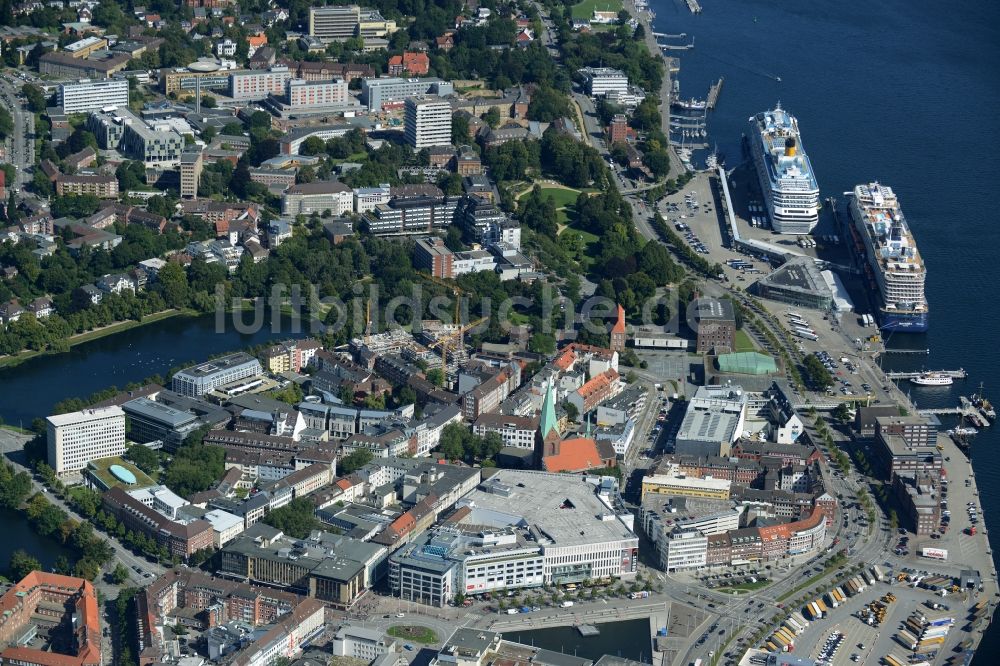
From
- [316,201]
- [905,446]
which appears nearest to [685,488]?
[905,446]

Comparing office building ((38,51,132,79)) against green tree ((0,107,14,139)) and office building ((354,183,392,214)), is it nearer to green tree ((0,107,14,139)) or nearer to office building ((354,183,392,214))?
green tree ((0,107,14,139))

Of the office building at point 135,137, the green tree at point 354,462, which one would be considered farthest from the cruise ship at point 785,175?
the green tree at point 354,462

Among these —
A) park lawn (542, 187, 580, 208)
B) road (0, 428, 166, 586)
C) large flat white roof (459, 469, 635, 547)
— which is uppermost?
park lawn (542, 187, 580, 208)

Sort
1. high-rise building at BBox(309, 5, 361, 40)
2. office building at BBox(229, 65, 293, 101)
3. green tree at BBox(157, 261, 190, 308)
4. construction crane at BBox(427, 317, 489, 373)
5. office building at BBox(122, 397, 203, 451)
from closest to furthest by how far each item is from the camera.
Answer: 1. office building at BBox(122, 397, 203, 451)
2. construction crane at BBox(427, 317, 489, 373)
3. green tree at BBox(157, 261, 190, 308)
4. office building at BBox(229, 65, 293, 101)
5. high-rise building at BBox(309, 5, 361, 40)

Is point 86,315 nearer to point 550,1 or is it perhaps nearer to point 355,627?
point 355,627

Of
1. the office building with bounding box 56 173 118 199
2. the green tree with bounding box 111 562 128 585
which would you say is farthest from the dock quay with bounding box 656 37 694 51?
the green tree with bounding box 111 562 128 585

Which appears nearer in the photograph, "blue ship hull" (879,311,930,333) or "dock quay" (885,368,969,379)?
"dock quay" (885,368,969,379)
